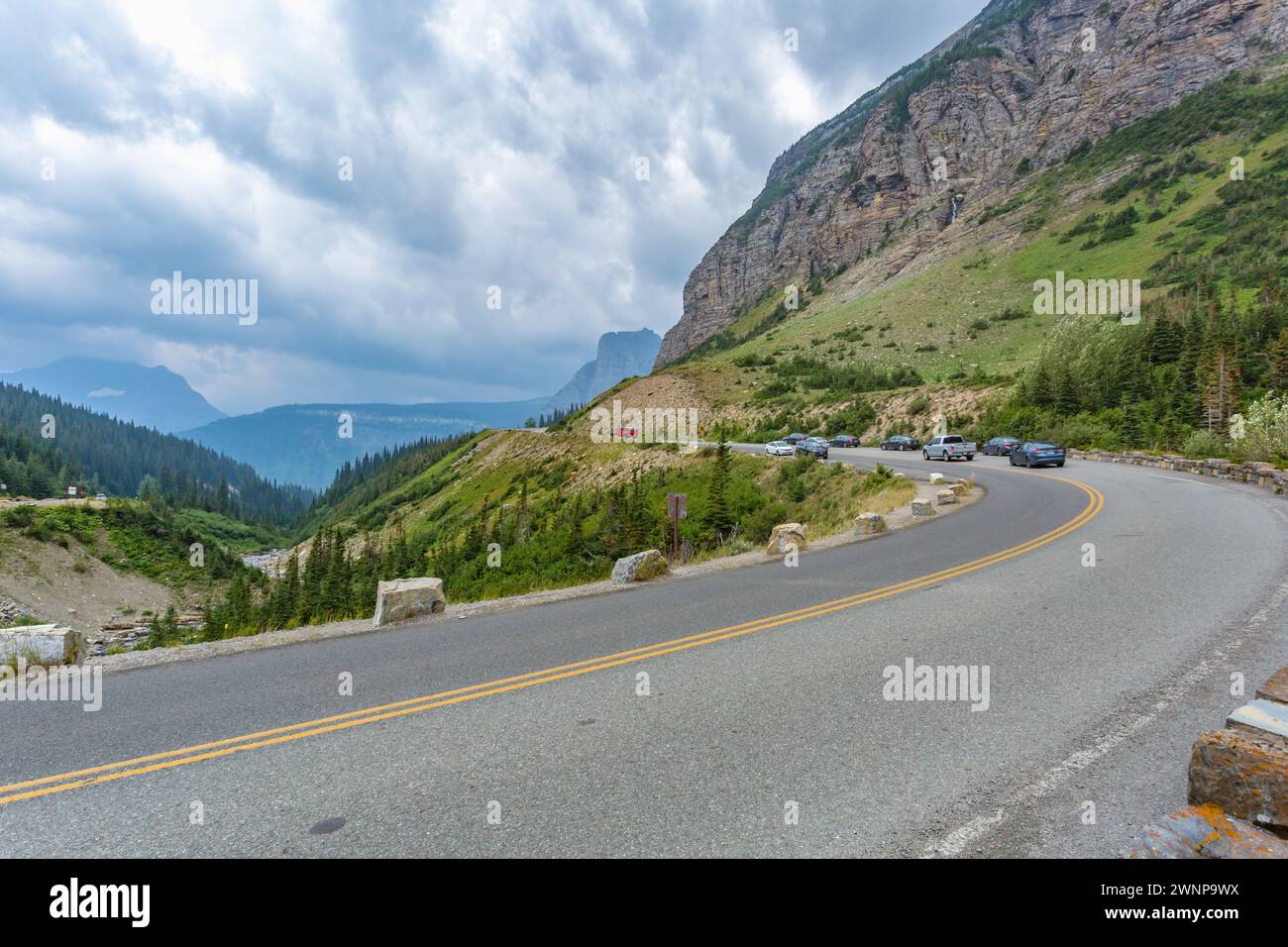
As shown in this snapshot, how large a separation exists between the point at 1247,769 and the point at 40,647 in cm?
1114

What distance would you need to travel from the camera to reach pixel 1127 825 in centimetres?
330

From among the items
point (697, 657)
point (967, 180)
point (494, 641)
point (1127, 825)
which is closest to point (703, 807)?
point (1127, 825)

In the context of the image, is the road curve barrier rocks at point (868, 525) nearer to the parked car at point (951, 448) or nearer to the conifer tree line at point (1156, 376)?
the parked car at point (951, 448)

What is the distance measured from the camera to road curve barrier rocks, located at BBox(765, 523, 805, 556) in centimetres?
1365

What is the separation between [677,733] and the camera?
183 inches

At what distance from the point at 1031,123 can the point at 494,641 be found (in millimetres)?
143984

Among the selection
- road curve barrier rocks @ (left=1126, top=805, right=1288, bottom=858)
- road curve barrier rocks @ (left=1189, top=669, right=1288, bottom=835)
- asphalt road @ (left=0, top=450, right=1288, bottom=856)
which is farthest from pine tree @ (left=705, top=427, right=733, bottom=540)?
road curve barrier rocks @ (left=1126, top=805, right=1288, bottom=858)

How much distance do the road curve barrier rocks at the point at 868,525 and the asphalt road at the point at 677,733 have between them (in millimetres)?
6664

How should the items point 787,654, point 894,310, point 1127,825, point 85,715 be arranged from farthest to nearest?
point 894,310
point 787,654
point 85,715
point 1127,825

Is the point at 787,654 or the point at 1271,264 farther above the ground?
the point at 1271,264

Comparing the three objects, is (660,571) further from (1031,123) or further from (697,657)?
(1031,123)

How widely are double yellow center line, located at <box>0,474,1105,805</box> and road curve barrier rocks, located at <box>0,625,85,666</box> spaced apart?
368 centimetres

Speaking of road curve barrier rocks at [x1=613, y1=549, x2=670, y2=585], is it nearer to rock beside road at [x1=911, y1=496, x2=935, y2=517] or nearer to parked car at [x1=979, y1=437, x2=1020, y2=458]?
rock beside road at [x1=911, y1=496, x2=935, y2=517]

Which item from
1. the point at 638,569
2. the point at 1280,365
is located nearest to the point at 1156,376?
the point at 1280,365
